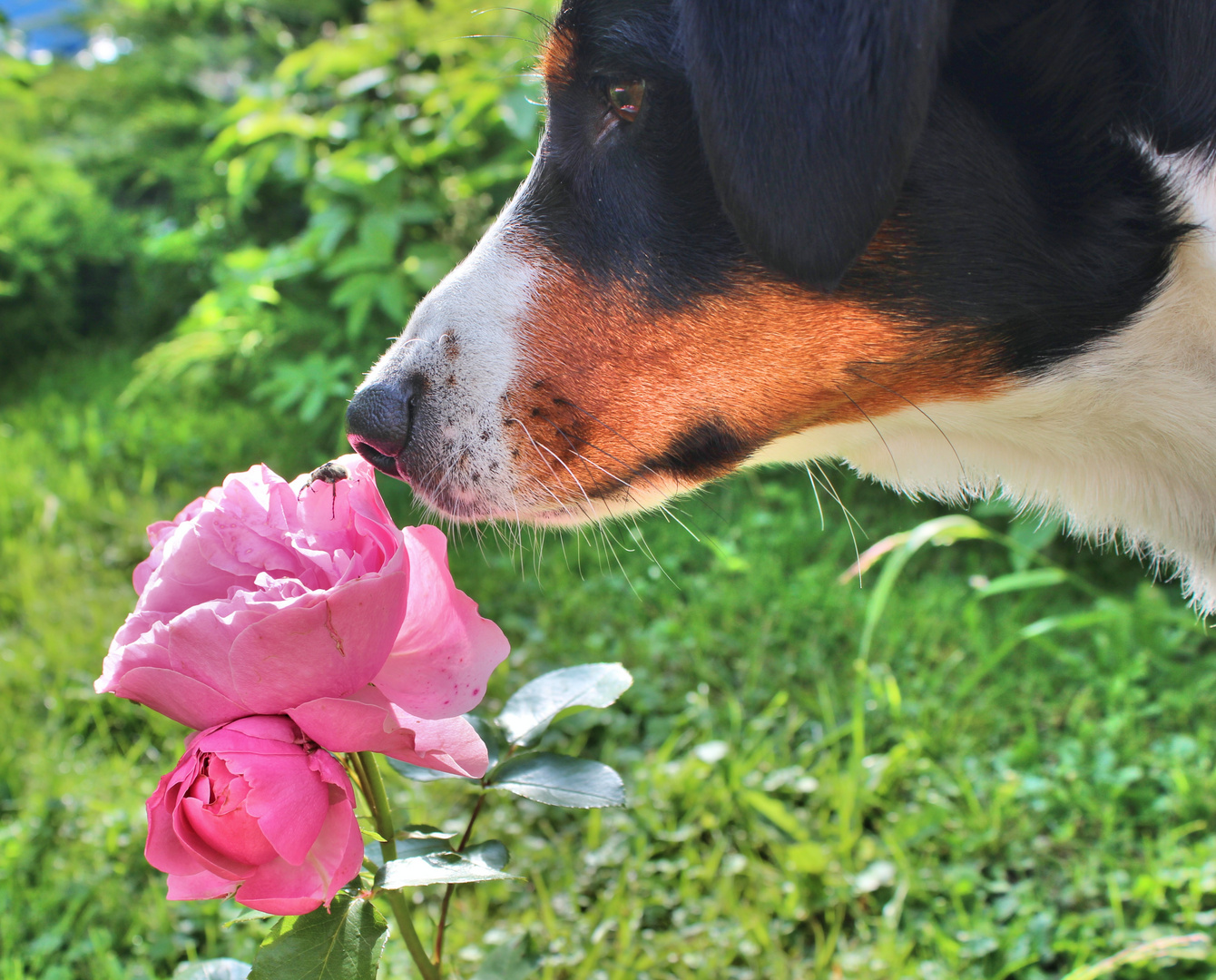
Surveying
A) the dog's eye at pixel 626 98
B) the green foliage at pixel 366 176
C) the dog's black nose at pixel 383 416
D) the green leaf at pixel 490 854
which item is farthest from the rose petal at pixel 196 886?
the green foliage at pixel 366 176

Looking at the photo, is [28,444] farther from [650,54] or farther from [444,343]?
[650,54]

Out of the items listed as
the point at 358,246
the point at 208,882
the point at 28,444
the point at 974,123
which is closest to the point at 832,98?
the point at 974,123

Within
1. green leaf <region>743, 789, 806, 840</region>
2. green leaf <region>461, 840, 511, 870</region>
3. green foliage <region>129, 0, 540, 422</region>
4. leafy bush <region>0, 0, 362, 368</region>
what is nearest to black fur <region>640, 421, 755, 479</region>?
green leaf <region>461, 840, 511, 870</region>

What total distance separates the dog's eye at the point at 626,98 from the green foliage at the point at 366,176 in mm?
1886

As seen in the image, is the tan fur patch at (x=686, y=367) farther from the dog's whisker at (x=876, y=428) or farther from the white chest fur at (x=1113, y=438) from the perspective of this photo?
the white chest fur at (x=1113, y=438)

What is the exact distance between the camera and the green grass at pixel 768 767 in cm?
177

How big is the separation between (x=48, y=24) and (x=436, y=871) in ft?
24.3

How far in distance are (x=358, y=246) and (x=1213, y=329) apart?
2744 mm

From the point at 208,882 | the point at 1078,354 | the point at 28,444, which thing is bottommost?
the point at 28,444

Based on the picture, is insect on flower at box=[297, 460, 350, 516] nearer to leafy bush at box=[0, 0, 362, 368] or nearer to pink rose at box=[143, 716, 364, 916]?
pink rose at box=[143, 716, 364, 916]

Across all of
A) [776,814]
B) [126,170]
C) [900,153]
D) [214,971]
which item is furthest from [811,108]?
[126,170]

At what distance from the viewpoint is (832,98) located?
105 centimetres

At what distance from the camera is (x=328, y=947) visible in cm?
85

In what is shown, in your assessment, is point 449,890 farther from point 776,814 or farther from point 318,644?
point 776,814
